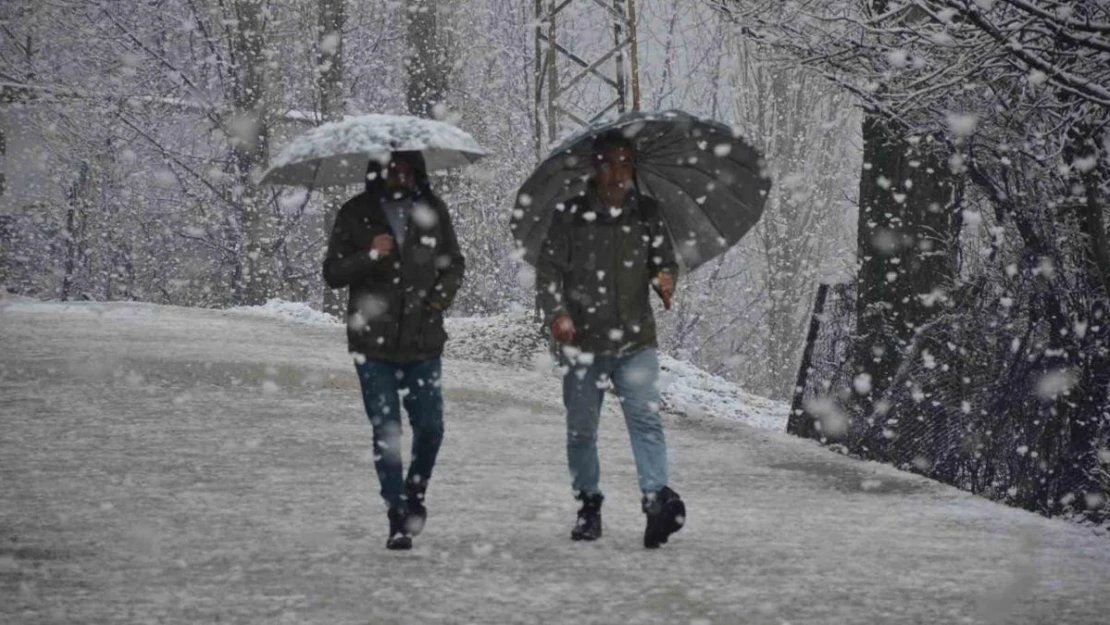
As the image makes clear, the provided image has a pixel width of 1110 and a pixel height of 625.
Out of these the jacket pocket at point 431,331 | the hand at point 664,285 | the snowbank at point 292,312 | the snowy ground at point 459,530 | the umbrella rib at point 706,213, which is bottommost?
the snowy ground at point 459,530

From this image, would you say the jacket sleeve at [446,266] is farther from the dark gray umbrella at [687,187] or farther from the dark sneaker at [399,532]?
the dark sneaker at [399,532]

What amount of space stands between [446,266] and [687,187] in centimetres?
137

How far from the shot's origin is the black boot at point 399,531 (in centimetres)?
713

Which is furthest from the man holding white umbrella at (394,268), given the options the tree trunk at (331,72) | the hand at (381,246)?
the tree trunk at (331,72)

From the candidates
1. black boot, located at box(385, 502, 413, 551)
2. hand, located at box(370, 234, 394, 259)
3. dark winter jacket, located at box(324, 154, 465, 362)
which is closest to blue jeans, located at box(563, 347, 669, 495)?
dark winter jacket, located at box(324, 154, 465, 362)

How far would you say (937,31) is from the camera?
823cm

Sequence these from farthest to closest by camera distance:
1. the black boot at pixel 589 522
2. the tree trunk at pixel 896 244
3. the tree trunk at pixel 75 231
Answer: the tree trunk at pixel 75 231 → the tree trunk at pixel 896 244 → the black boot at pixel 589 522

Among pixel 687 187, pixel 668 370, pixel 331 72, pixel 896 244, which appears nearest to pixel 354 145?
pixel 687 187

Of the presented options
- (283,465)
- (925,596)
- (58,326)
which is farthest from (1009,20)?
(58,326)

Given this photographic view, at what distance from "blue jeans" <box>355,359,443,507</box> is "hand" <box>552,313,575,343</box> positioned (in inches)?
22.9

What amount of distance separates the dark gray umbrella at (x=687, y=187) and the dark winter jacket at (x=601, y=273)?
17 centimetres

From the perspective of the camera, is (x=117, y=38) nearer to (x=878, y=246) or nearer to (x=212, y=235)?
(x=212, y=235)

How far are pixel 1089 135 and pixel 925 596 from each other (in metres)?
3.64

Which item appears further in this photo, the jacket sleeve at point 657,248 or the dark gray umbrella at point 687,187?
the dark gray umbrella at point 687,187
